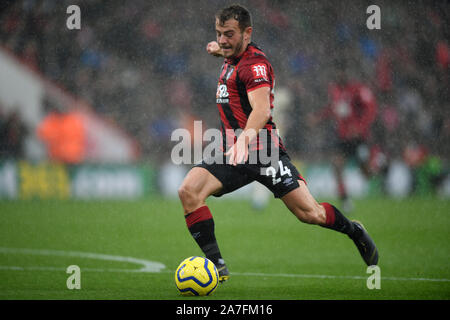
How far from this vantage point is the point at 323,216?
5578mm

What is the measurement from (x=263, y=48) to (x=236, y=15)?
45.1ft

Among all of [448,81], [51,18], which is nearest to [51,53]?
[51,18]

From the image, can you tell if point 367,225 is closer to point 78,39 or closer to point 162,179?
point 162,179

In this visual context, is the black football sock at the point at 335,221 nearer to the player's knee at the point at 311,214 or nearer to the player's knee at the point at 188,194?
the player's knee at the point at 311,214

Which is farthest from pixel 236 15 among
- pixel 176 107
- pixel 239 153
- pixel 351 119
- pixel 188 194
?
pixel 176 107

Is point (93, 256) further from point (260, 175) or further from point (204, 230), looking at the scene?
point (260, 175)

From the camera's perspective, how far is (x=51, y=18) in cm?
1809

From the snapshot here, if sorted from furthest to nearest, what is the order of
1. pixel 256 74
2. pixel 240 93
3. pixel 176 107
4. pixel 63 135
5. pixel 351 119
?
pixel 176 107 < pixel 63 135 < pixel 351 119 < pixel 240 93 < pixel 256 74

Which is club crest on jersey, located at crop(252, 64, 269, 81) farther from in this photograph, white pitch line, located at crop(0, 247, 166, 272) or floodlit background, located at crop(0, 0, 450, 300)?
floodlit background, located at crop(0, 0, 450, 300)

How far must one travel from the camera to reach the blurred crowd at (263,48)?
18.1 m

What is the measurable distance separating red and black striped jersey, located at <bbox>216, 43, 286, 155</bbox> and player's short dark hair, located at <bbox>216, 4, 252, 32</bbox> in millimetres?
203

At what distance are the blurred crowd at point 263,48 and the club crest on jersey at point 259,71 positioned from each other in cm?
1232

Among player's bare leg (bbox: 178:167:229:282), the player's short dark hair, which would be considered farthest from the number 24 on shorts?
the player's short dark hair

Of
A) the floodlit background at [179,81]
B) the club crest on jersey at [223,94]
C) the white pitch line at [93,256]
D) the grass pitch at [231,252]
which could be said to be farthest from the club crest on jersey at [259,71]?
the floodlit background at [179,81]
